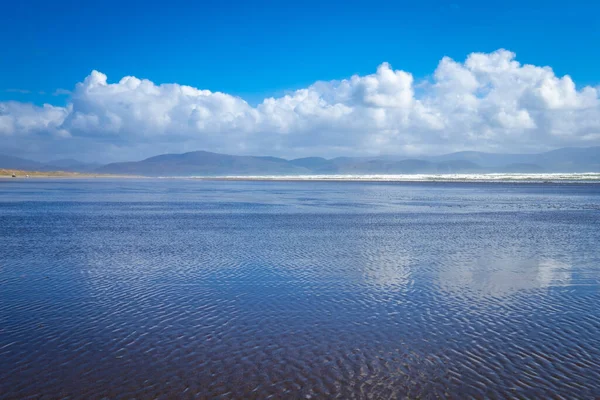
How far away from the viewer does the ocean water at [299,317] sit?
8.72 meters

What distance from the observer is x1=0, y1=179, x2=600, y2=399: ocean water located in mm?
8719

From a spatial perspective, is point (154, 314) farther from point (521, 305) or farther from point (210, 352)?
point (521, 305)

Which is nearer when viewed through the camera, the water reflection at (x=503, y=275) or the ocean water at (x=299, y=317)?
the ocean water at (x=299, y=317)

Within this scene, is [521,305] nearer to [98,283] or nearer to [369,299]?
[369,299]

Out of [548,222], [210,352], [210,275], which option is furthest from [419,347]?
[548,222]

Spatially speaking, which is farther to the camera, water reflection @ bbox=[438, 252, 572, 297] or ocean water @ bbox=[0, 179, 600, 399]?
water reflection @ bbox=[438, 252, 572, 297]

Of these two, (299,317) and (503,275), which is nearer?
(299,317)

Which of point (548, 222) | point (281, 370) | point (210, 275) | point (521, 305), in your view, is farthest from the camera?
point (548, 222)

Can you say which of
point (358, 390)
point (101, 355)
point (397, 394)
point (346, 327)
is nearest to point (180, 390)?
point (101, 355)

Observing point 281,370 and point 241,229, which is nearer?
point 281,370

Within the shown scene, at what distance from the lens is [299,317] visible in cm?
1252

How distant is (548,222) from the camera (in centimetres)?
3438

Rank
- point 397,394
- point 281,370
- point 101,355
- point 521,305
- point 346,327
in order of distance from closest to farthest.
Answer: point 397,394 < point 281,370 < point 101,355 < point 346,327 < point 521,305

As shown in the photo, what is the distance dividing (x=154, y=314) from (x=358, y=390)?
6.63 metres
